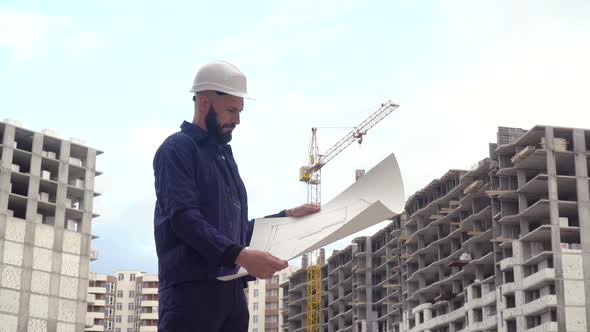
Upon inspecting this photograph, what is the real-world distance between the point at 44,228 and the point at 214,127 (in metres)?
110

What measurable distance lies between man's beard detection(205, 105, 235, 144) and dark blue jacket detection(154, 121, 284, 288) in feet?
0.13

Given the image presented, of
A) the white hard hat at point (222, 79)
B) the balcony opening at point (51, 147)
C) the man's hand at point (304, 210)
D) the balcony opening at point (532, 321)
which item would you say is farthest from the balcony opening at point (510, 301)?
the white hard hat at point (222, 79)

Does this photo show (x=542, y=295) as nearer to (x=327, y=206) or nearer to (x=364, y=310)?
(x=364, y=310)

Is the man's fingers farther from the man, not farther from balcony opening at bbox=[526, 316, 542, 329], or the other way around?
balcony opening at bbox=[526, 316, 542, 329]

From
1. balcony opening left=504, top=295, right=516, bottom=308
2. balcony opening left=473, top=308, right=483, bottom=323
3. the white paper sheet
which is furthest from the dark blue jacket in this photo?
balcony opening left=473, top=308, right=483, bottom=323

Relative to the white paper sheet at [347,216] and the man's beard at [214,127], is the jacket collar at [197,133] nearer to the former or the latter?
the man's beard at [214,127]

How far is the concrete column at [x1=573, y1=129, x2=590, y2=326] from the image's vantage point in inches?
3637

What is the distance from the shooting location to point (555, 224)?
92.6 metres

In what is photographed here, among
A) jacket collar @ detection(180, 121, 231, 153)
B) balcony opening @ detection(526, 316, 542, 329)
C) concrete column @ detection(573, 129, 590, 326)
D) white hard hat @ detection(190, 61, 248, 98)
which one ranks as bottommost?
jacket collar @ detection(180, 121, 231, 153)

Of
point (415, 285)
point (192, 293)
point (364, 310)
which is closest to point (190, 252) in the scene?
point (192, 293)

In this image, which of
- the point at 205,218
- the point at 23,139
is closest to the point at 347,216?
the point at 205,218

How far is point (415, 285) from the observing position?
12412 centimetres

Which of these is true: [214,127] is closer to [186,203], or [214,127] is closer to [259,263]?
[186,203]

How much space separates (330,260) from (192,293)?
152653 millimetres
